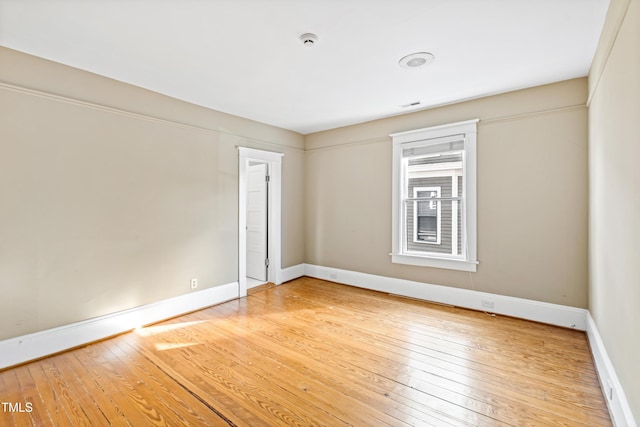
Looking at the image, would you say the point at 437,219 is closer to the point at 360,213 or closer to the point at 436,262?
the point at 436,262

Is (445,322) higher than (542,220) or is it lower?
lower

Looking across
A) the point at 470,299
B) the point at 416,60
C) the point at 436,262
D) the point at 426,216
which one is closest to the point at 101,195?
the point at 416,60

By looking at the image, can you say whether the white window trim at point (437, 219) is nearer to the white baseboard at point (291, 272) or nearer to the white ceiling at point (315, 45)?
the white ceiling at point (315, 45)

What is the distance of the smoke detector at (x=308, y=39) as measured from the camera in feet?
7.61

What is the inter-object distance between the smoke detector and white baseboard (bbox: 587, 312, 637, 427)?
304 centimetres

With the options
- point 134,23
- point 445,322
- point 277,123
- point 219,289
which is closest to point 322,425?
point 445,322

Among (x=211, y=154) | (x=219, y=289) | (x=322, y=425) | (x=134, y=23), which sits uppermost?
(x=134, y=23)

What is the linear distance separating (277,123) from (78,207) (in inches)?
115

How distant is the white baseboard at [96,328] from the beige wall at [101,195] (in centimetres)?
8

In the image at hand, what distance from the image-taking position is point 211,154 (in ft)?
13.3

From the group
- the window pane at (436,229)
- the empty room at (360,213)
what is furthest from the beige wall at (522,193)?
the window pane at (436,229)

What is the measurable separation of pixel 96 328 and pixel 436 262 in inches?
159

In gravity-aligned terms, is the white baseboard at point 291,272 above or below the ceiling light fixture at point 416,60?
below

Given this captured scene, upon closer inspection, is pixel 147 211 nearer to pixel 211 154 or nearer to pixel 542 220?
pixel 211 154
